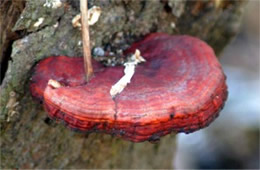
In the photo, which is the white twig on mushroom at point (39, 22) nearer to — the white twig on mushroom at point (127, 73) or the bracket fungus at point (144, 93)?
the bracket fungus at point (144, 93)

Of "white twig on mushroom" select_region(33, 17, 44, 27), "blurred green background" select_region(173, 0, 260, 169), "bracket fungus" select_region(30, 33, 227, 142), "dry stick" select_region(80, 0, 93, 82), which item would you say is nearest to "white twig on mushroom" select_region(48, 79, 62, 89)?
"bracket fungus" select_region(30, 33, 227, 142)

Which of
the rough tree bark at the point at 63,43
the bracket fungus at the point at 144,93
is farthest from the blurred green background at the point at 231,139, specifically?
the bracket fungus at the point at 144,93

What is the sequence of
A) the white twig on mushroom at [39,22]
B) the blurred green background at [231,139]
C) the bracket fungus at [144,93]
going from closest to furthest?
the bracket fungus at [144,93], the white twig on mushroom at [39,22], the blurred green background at [231,139]

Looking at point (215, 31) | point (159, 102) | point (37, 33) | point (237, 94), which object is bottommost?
point (237, 94)

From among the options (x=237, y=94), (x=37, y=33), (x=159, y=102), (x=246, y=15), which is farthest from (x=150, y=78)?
(x=246, y=15)

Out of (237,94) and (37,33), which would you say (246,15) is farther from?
(37,33)

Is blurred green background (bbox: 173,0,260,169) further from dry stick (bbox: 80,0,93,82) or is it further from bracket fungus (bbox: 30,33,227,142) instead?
dry stick (bbox: 80,0,93,82)
